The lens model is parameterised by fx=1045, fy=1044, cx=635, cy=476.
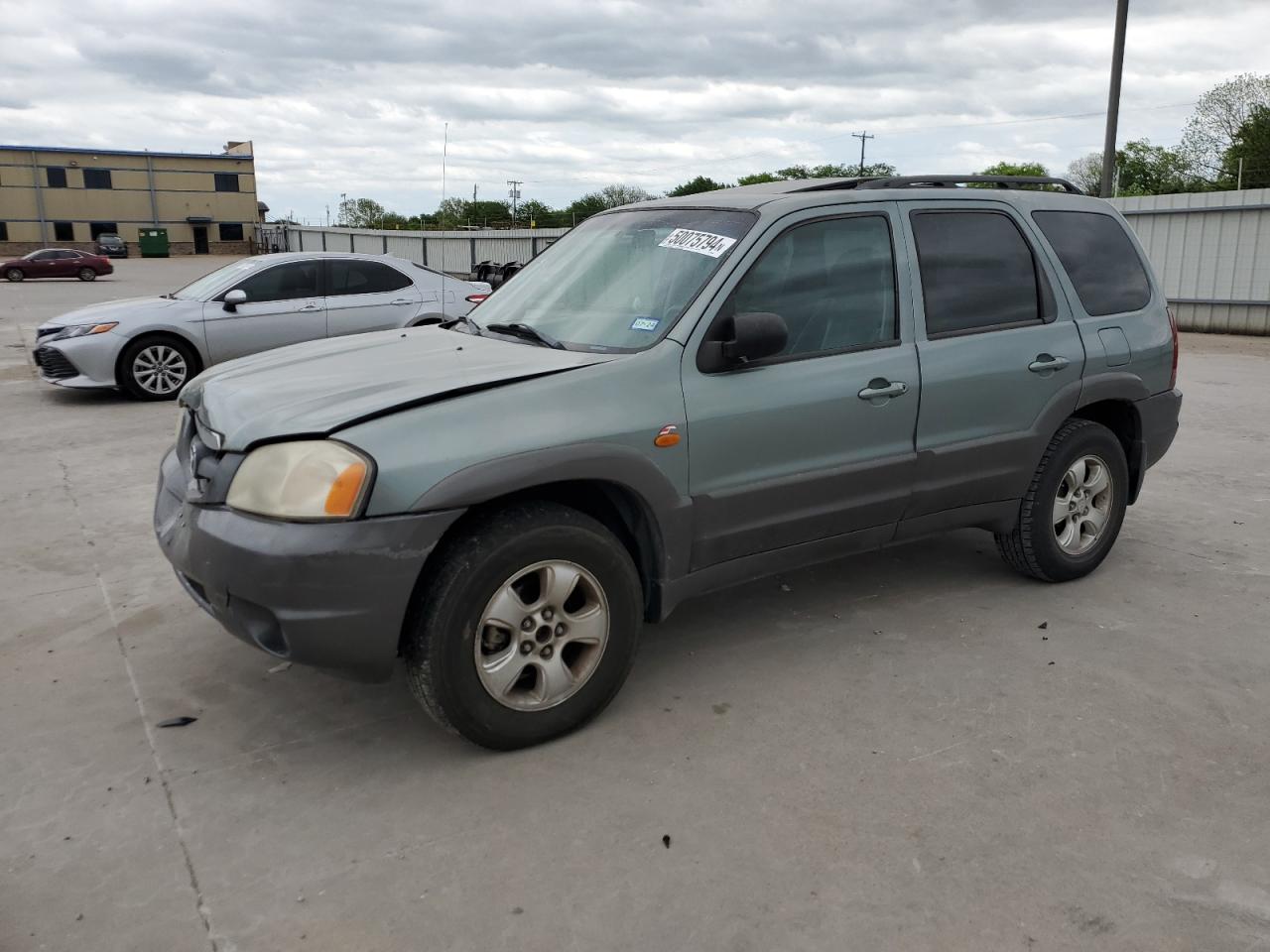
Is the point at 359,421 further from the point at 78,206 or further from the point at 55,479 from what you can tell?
the point at 78,206

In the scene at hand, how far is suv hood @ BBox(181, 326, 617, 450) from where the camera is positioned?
3.16 metres

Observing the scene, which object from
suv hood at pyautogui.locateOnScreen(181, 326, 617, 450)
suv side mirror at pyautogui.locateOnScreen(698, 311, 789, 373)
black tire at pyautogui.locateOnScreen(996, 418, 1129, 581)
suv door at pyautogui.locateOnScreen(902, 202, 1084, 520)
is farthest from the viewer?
black tire at pyautogui.locateOnScreen(996, 418, 1129, 581)

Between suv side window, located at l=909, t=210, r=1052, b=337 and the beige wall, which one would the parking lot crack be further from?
the beige wall

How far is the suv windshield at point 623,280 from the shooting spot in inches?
147

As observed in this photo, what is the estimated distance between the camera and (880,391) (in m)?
4.00

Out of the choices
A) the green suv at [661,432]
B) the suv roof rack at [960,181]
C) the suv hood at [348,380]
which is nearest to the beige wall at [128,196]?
the suv hood at [348,380]

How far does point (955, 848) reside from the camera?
2.87 meters

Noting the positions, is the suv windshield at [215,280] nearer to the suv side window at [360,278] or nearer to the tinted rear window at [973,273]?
the suv side window at [360,278]

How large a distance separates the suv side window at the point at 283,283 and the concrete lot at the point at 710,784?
5.83 metres

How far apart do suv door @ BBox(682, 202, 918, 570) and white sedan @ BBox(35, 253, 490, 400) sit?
6180 mm

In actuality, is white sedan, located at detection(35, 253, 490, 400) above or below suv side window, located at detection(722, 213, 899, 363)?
below

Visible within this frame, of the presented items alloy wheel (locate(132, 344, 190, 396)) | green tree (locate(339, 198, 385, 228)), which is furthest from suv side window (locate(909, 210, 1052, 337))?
green tree (locate(339, 198, 385, 228))

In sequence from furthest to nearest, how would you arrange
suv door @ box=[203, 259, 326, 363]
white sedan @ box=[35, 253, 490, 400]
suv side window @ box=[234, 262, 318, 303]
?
1. suv side window @ box=[234, 262, 318, 303]
2. suv door @ box=[203, 259, 326, 363]
3. white sedan @ box=[35, 253, 490, 400]

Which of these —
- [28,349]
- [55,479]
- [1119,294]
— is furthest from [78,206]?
[1119,294]
